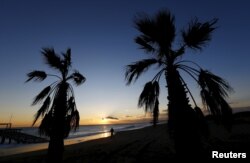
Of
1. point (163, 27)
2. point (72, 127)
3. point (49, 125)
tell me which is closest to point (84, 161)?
point (72, 127)

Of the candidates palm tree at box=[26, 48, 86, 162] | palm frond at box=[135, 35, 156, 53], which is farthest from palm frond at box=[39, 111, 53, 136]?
palm frond at box=[135, 35, 156, 53]

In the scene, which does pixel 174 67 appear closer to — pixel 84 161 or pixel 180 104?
pixel 180 104

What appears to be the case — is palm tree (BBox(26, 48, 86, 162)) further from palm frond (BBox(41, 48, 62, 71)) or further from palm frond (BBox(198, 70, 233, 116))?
palm frond (BBox(198, 70, 233, 116))

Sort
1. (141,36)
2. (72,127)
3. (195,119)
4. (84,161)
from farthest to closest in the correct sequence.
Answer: (84,161)
(72,127)
(141,36)
(195,119)

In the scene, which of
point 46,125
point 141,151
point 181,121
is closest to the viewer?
point 181,121

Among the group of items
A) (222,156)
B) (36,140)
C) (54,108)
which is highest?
(54,108)

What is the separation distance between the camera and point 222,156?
7.16 metres

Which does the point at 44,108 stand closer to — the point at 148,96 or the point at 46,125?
the point at 46,125

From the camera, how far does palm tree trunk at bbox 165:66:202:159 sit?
20.5 ft

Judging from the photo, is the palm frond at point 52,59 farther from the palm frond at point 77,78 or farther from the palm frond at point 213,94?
the palm frond at point 213,94

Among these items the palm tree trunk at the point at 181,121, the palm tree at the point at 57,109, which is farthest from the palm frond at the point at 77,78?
the palm tree trunk at the point at 181,121

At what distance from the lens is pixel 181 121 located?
6473 millimetres

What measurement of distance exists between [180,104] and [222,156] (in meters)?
2.60

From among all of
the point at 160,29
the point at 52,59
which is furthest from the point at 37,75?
the point at 160,29
